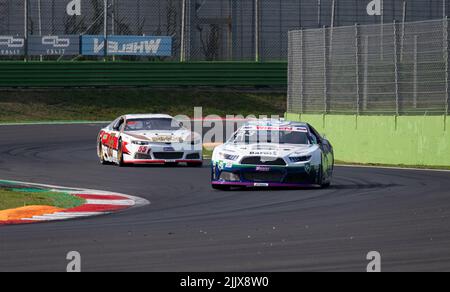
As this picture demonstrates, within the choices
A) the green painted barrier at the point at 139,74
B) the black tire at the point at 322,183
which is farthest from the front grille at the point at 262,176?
the green painted barrier at the point at 139,74

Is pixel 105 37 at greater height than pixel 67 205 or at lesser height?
greater

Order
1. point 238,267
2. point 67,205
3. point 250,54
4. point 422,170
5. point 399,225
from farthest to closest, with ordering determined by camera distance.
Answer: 1. point 250,54
2. point 422,170
3. point 67,205
4. point 399,225
5. point 238,267

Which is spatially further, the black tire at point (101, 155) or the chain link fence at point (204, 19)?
the chain link fence at point (204, 19)

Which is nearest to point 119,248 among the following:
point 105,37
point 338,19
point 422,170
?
point 422,170

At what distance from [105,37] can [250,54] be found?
5.57 m

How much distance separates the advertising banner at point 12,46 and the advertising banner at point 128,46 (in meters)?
2.02

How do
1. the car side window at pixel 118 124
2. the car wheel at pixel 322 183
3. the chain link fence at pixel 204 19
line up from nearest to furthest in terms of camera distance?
the car wheel at pixel 322 183
the car side window at pixel 118 124
the chain link fence at pixel 204 19

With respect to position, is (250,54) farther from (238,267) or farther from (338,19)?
(238,267)

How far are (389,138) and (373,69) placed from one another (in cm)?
153

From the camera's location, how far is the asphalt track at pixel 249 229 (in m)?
10.4

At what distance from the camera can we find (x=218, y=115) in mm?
41812

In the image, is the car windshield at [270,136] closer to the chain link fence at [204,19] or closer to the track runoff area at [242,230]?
the track runoff area at [242,230]

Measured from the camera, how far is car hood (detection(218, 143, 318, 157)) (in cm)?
1873
